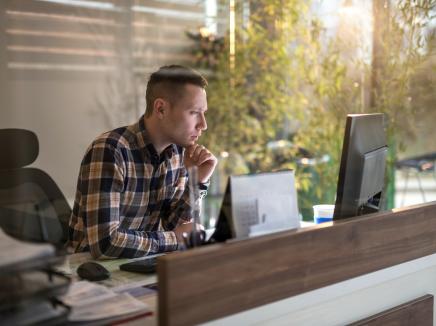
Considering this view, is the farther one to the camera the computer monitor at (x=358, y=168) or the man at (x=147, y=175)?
the man at (x=147, y=175)

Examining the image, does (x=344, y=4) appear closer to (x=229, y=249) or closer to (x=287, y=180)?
(x=287, y=180)

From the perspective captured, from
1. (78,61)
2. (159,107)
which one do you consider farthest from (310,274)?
(78,61)

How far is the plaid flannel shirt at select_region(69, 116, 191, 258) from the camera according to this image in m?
1.69

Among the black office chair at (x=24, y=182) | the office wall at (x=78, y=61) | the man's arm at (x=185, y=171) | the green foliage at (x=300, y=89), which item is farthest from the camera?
the office wall at (x=78, y=61)

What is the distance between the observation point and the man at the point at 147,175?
5.60 ft

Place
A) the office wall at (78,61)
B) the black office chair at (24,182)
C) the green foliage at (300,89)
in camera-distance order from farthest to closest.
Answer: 1. the office wall at (78,61)
2. the green foliage at (300,89)
3. the black office chair at (24,182)

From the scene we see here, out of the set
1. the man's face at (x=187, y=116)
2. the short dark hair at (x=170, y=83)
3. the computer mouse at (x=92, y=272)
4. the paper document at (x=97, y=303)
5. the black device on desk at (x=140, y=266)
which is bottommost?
the black device on desk at (x=140, y=266)

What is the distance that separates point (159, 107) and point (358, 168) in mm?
750

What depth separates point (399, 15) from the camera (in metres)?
2.95

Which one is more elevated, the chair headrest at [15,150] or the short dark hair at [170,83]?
the short dark hair at [170,83]

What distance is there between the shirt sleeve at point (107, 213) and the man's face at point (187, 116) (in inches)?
8.6

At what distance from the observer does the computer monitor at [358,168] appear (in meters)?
1.50

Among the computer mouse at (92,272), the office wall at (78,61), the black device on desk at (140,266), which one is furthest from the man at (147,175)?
the office wall at (78,61)

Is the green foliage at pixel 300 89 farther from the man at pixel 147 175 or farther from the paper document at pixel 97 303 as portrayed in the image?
the paper document at pixel 97 303
